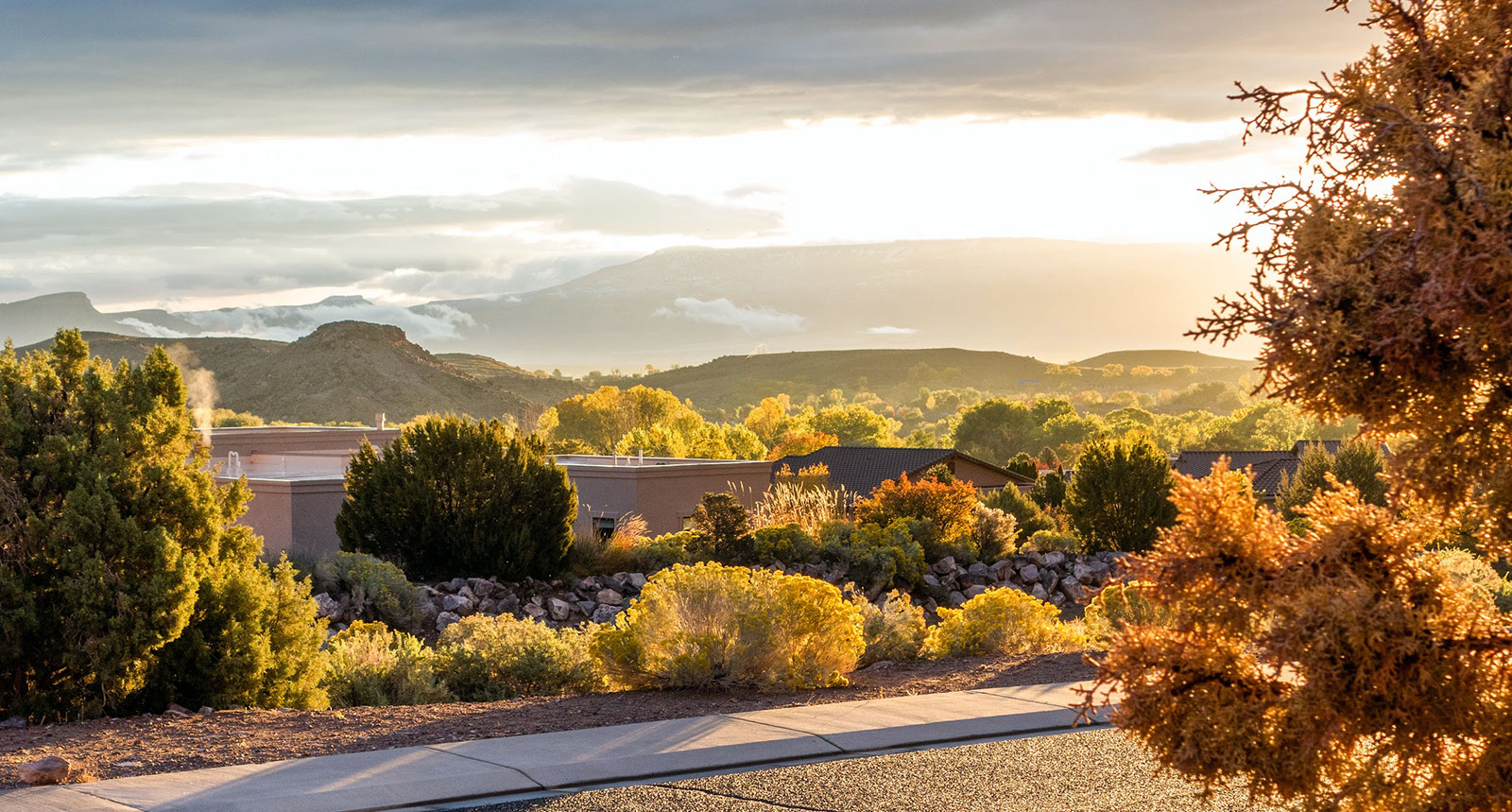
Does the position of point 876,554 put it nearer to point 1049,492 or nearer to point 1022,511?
point 1022,511

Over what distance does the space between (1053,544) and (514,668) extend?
52.1 feet

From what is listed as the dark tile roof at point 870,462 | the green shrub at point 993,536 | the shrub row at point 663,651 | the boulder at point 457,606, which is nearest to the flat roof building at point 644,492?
the green shrub at point 993,536

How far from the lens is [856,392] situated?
142 meters

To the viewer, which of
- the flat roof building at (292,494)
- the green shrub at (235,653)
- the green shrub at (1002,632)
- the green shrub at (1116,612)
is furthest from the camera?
the flat roof building at (292,494)

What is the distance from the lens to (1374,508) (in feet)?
15.0

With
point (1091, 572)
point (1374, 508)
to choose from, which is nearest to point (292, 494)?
point (1091, 572)

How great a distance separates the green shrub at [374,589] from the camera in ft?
55.2

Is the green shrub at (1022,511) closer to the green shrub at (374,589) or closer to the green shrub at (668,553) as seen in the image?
the green shrub at (668,553)

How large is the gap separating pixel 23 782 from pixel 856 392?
445 ft

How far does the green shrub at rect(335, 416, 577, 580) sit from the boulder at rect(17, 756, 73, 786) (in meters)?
11.5

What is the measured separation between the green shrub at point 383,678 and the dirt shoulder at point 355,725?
3.50 ft

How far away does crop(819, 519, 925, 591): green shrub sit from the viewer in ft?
66.3

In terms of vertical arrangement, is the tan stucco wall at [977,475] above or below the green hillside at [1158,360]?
below

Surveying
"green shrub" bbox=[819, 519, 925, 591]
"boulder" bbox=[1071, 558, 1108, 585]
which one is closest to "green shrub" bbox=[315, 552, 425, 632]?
"green shrub" bbox=[819, 519, 925, 591]
